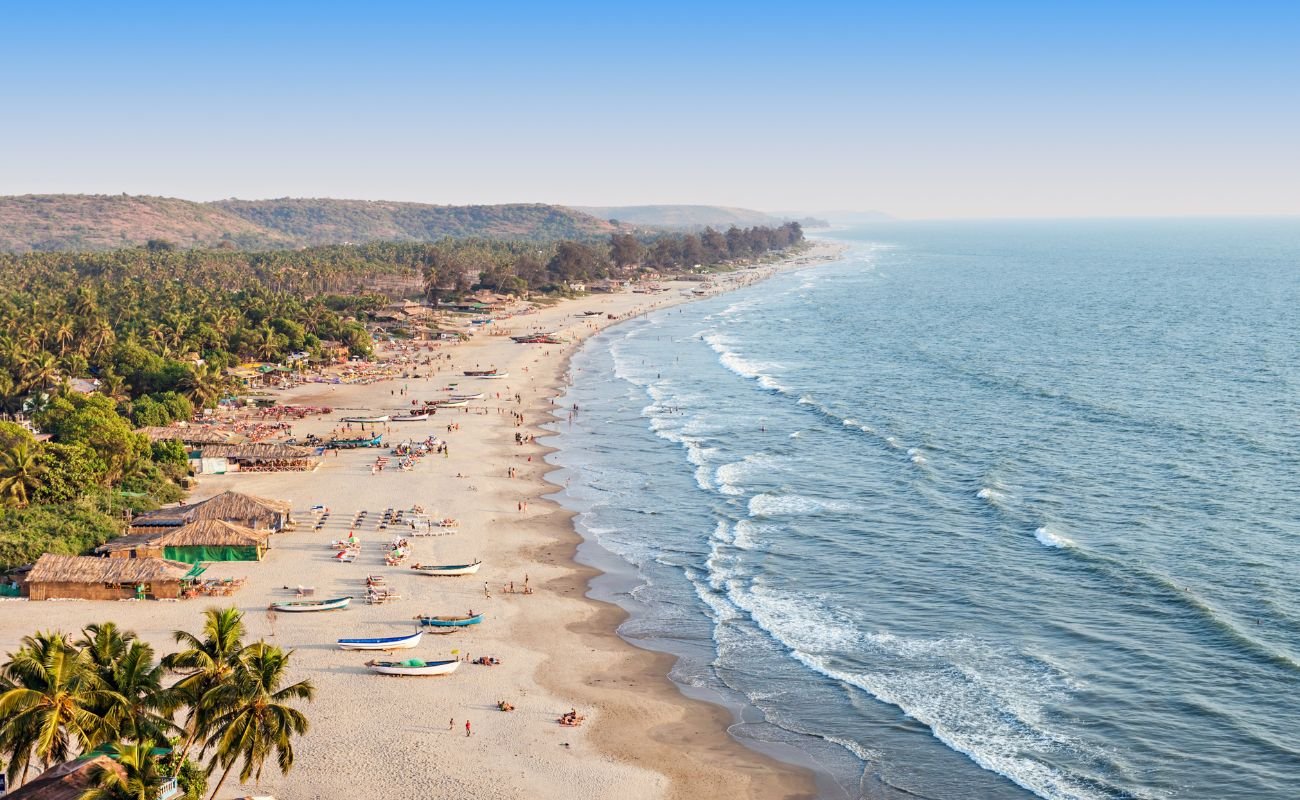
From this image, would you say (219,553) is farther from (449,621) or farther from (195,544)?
(449,621)

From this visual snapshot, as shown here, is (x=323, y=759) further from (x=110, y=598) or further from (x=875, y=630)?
(x=875, y=630)

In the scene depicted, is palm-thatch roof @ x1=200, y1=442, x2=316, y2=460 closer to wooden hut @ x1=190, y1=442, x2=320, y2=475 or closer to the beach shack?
wooden hut @ x1=190, y1=442, x2=320, y2=475

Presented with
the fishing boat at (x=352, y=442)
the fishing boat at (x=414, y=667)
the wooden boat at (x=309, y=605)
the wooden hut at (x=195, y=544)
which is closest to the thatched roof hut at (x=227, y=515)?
the wooden hut at (x=195, y=544)

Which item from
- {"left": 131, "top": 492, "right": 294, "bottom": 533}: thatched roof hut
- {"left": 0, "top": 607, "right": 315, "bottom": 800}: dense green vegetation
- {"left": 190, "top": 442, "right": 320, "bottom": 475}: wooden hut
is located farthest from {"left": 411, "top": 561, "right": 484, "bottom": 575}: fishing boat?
{"left": 0, "top": 607, "right": 315, "bottom": 800}: dense green vegetation

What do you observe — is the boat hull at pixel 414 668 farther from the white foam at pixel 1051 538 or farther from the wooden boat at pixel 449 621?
the white foam at pixel 1051 538

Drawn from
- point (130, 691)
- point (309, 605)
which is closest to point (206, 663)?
point (130, 691)
